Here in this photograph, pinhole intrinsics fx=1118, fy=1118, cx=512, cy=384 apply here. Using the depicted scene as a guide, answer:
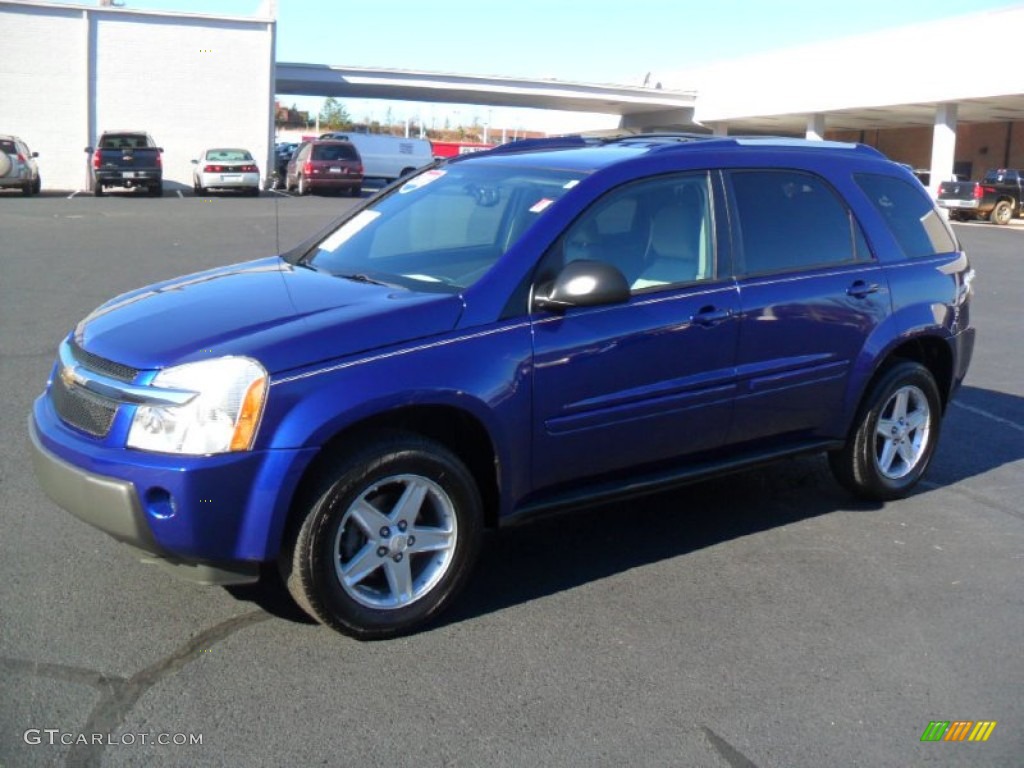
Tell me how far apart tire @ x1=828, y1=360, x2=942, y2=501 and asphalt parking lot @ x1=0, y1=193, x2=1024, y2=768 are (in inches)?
6.2

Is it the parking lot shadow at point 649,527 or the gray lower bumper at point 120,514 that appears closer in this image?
the gray lower bumper at point 120,514

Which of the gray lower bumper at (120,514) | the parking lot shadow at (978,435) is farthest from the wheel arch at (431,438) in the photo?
the parking lot shadow at (978,435)

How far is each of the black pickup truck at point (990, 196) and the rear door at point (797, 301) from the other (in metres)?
33.2

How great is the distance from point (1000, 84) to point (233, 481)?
3845cm

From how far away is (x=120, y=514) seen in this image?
3.85 metres

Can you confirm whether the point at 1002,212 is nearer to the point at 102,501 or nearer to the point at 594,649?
the point at 594,649

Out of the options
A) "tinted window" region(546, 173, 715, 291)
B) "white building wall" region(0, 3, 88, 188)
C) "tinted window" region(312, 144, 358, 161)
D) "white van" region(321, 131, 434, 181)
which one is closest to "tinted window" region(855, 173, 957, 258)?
"tinted window" region(546, 173, 715, 291)

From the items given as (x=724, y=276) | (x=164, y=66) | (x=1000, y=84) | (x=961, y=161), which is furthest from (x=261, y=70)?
(x=724, y=276)

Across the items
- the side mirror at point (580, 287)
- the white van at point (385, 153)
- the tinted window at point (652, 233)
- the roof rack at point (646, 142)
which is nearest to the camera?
the side mirror at point (580, 287)

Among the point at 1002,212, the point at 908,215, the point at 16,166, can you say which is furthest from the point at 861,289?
the point at 1002,212

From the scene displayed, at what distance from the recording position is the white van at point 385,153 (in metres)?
44.8

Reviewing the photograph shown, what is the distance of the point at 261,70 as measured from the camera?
4206 cm

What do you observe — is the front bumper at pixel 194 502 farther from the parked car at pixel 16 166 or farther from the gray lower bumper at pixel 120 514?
the parked car at pixel 16 166

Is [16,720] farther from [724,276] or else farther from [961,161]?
[961,161]
